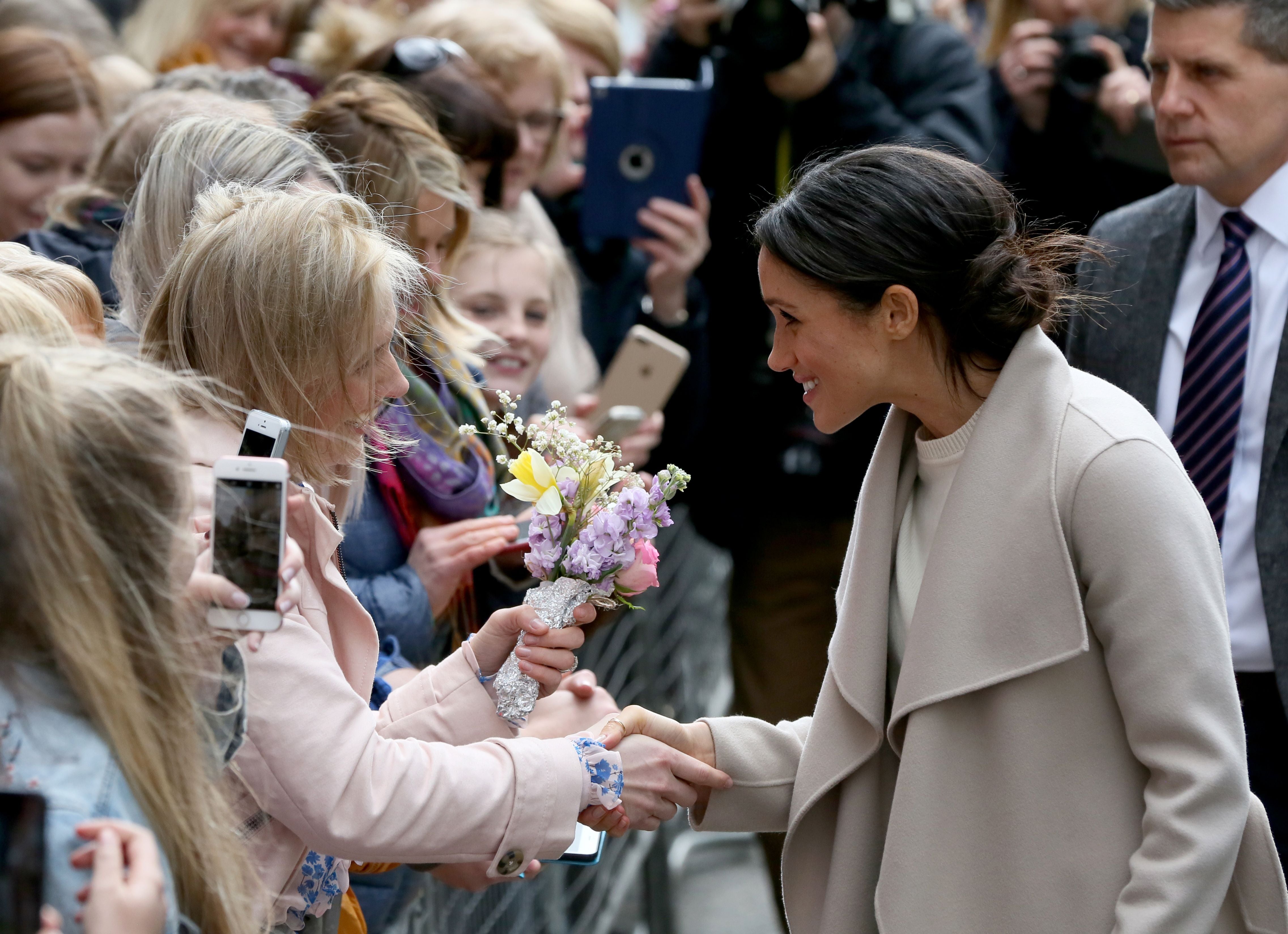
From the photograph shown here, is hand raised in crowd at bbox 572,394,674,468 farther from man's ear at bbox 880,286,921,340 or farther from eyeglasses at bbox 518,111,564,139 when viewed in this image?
man's ear at bbox 880,286,921,340

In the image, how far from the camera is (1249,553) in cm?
271

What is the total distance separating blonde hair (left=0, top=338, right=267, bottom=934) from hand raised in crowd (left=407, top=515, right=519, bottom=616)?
104 centimetres

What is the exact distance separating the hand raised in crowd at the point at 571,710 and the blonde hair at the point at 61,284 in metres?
0.92

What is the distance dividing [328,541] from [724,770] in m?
0.76

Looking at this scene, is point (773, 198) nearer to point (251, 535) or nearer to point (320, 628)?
point (320, 628)

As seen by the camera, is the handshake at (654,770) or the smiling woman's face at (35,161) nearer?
the handshake at (654,770)

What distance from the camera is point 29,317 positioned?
1.67 metres

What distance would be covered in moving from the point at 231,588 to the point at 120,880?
32cm

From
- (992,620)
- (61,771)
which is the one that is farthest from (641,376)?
(61,771)

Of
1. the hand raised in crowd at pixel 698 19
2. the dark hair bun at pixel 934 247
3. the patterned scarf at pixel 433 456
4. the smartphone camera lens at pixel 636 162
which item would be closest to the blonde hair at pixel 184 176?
the patterned scarf at pixel 433 456

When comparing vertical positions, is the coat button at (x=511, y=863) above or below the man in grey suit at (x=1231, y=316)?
below

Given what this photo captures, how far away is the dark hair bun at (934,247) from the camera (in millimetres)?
1948

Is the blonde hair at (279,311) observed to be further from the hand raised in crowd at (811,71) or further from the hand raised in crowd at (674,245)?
the hand raised in crowd at (811,71)

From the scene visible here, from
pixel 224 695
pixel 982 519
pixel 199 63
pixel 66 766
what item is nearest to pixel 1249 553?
pixel 982 519
